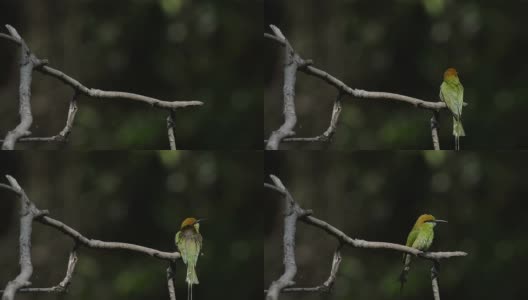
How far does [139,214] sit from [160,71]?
2.22 feet

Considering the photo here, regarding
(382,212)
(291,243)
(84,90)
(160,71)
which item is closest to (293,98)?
(291,243)

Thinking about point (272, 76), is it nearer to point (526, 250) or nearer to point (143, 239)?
point (143, 239)

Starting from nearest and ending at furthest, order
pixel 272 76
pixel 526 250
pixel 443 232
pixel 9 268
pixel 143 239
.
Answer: pixel 272 76 → pixel 143 239 → pixel 443 232 → pixel 9 268 → pixel 526 250

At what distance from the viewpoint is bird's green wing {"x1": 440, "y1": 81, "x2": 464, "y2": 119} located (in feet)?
10.4

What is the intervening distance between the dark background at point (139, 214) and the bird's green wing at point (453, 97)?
92 cm

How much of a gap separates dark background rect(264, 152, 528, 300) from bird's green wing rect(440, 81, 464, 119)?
2.64 ft

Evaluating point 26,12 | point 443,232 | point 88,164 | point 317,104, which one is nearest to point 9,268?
point 88,164

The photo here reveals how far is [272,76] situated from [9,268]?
1.98 metres

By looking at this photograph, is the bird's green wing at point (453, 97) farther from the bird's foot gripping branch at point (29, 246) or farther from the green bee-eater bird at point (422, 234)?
the bird's foot gripping branch at point (29, 246)

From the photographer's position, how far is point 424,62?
4.35m

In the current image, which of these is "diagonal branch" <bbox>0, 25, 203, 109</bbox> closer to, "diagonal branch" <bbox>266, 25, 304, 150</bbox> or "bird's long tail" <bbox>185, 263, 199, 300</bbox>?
"diagonal branch" <bbox>266, 25, 304, 150</bbox>

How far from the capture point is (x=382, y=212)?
4.09 m

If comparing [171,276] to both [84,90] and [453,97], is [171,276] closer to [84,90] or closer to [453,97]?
[84,90]

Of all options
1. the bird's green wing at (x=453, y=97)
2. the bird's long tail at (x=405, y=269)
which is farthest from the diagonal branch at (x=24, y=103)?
the bird's long tail at (x=405, y=269)
